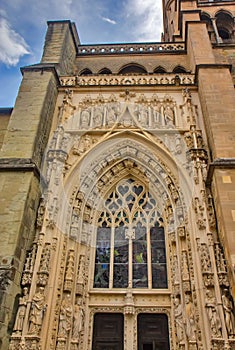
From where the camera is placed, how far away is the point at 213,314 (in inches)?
228

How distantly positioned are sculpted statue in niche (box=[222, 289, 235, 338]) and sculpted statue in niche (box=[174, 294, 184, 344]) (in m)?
0.99

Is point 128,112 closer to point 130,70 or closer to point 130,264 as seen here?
point 130,70

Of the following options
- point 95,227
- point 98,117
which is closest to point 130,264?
point 95,227

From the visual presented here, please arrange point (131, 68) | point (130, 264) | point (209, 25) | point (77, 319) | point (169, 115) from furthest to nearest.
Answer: point (209, 25) → point (131, 68) → point (169, 115) → point (130, 264) → point (77, 319)

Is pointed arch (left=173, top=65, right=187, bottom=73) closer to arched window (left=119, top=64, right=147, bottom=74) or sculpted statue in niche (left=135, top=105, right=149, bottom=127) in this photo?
arched window (left=119, top=64, right=147, bottom=74)

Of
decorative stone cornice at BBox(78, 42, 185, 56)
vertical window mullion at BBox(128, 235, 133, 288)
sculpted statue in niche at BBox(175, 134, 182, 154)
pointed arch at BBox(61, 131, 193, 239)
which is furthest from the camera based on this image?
decorative stone cornice at BBox(78, 42, 185, 56)

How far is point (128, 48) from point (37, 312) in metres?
11.6

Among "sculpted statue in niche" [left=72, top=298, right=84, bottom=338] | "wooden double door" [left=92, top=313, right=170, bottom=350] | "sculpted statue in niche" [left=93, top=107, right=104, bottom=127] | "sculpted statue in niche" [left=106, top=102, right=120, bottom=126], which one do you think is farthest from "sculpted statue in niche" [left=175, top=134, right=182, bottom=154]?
"sculpted statue in niche" [left=72, top=298, right=84, bottom=338]

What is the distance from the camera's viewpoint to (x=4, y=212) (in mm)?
6773

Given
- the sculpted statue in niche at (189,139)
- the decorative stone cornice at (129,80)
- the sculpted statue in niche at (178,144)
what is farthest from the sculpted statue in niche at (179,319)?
the decorative stone cornice at (129,80)

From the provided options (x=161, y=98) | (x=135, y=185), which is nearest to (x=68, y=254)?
(x=135, y=185)

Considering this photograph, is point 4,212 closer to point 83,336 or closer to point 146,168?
point 83,336

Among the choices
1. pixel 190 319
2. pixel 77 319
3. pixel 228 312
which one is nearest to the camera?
pixel 228 312

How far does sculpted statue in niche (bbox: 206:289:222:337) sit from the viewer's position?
18.5 feet
